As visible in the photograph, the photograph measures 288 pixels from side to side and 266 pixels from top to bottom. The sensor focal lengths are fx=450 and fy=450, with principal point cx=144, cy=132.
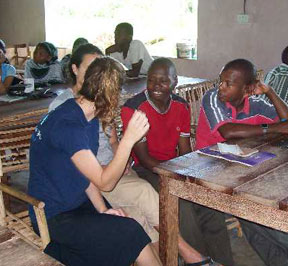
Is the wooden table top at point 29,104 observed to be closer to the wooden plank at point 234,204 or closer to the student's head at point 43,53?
the student's head at point 43,53

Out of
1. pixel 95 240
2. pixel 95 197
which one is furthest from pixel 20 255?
pixel 95 197

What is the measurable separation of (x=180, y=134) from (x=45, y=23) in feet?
18.8

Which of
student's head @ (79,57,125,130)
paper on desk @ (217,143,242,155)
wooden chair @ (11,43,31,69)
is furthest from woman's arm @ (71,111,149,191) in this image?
wooden chair @ (11,43,31,69)

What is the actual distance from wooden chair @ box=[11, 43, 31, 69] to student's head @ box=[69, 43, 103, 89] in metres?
5.13

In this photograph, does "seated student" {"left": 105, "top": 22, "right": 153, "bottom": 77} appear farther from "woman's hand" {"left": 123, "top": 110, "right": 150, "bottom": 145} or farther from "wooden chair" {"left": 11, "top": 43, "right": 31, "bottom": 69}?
"woman's hand" {"left": 123, "top": 110, "right": 150, "bottom": 145}

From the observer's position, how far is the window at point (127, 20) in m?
6.02

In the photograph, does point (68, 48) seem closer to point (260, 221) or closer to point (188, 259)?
point (188, 259)

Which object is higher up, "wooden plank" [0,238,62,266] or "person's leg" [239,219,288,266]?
"wooden plank" [0,238,62,266]

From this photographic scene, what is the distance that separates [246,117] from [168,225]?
836mm

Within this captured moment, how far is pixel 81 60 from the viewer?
240cm

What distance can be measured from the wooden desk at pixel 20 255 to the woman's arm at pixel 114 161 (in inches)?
15.5

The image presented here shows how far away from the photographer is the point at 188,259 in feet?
7.29

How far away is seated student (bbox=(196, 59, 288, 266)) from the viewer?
232cm

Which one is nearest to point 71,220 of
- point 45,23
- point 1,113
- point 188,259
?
point 188,259
